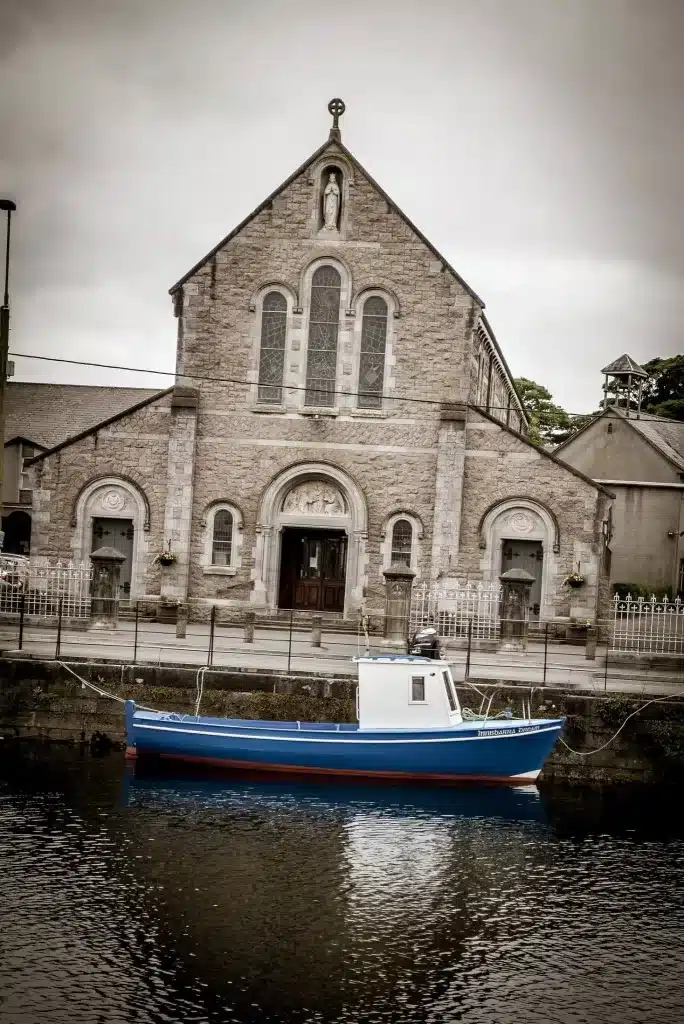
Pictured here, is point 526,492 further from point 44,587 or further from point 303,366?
point 44,587

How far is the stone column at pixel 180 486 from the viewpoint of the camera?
112 ft

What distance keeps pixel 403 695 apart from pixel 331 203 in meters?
16.5

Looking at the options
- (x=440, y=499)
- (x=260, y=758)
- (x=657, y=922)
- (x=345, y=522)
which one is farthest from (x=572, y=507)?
(x=657, y=922)

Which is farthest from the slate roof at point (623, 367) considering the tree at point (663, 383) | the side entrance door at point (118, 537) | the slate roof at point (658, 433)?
the side entrance door at point (118, 537)

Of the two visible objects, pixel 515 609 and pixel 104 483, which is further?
pixel 104 483

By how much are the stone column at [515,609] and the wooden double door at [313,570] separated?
6.82 m

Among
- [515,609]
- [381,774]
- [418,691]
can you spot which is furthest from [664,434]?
[381,774]

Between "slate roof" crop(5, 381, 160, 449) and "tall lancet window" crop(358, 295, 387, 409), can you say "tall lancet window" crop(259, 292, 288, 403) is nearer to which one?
"tall lancet window" crop(358, 295, 387, 409)

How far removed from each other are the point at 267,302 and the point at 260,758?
51.7 ft

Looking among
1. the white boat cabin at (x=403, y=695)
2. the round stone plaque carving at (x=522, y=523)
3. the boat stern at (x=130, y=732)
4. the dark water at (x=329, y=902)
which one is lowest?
the dark water at (x=329, y=902)

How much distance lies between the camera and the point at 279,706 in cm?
2450

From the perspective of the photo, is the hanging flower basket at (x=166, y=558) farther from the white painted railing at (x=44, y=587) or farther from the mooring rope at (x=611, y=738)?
the mooring rope at (x=611, y=738)

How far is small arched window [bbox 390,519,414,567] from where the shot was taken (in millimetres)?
34062

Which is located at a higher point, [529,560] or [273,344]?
[273,344]
